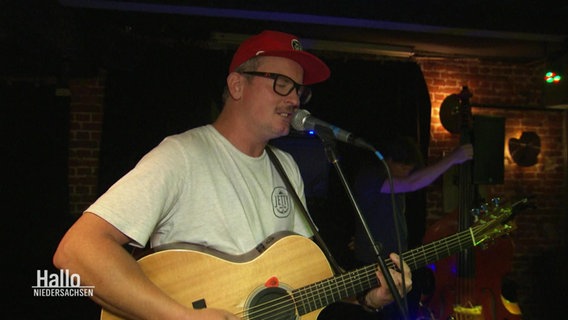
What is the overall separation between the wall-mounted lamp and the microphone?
5.27 metres

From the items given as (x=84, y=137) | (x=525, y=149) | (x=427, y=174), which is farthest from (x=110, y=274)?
(x=525, y=149)

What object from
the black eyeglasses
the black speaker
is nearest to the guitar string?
the black eyeglasses

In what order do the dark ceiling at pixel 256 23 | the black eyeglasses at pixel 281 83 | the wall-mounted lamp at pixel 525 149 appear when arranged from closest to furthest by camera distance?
the black eyeglasses at pixel 281 83 < the dark ceiling at pixel 256 23 < the wall-mounted lamp at pixel 525 149

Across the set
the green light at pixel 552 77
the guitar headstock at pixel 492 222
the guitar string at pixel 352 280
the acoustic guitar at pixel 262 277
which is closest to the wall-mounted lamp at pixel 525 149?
the green light at pixel 552 77

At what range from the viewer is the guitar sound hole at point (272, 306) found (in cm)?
Answer: 180

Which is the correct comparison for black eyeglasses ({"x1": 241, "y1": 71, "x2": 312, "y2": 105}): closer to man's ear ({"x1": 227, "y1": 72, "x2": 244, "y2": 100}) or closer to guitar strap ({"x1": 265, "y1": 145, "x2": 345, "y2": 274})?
man's ear ({"x1": 227, "y1": 72, "x2": 244, "y2": 100})

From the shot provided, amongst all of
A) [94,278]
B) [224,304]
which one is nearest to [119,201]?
[94,278]

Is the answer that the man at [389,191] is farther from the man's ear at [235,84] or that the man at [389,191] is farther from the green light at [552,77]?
the man's ear at [235,84]

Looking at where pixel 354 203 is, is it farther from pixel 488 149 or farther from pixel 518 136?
pixel 518 136

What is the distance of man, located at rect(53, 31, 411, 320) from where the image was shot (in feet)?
4.90

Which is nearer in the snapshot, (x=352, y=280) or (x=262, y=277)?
(x=262, y=277)

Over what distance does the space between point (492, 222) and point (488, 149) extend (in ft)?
9.49

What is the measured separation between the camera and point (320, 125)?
1.76 m

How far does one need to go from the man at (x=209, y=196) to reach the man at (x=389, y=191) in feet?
6.17
